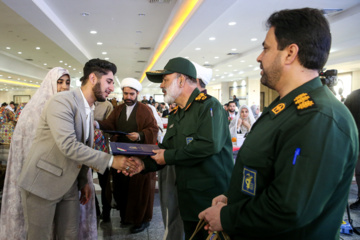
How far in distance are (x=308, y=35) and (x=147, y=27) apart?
862 centimetres

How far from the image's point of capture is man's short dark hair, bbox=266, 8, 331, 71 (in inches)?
36.4

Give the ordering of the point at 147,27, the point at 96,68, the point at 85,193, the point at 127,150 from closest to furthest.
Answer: the point at 127,150 → the point at 96,68 → the point at 85,193 → the point at 147,27

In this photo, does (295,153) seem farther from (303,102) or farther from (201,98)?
(201,98)

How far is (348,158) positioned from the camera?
840 millimetres

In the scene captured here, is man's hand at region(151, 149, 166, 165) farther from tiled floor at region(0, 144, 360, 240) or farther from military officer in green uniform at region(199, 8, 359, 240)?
tiled floor at region(0, 144, 360, 240)

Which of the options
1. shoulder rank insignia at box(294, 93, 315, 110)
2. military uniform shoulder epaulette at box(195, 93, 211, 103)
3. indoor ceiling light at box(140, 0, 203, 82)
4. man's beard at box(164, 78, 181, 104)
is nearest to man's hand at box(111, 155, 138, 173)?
man's beard at box(164, 78, 181, 104)

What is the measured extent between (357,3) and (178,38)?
15.8ft

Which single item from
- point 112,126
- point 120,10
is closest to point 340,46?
point 120,10

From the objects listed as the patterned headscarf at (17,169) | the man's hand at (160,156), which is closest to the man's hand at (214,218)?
the man's hand at (160,156)

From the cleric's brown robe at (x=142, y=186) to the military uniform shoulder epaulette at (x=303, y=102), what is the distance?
2406 mm

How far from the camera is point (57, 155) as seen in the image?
1.78 metres

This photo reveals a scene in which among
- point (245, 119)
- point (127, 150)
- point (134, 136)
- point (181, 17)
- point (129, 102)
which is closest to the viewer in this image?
point (127, 150)

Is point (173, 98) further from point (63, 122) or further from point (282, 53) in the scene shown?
point (282, 53)

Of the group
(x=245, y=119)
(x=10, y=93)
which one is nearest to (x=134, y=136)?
(x=245, y=119)
